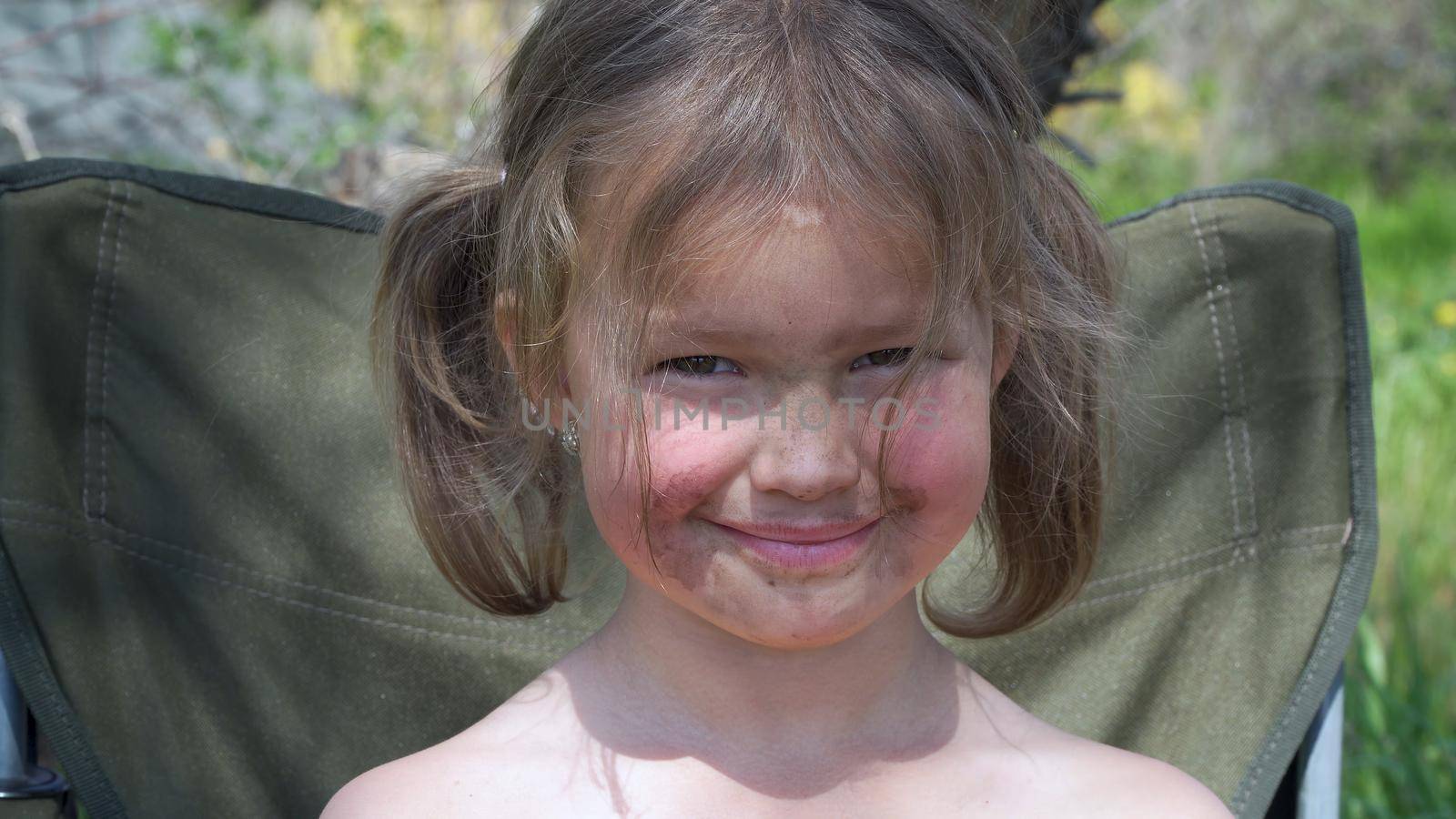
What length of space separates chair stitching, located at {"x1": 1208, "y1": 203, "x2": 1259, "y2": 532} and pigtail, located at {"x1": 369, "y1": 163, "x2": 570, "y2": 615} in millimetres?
771

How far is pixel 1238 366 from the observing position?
1619 millimetres

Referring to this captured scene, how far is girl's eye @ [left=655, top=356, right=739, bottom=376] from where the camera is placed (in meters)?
1.07

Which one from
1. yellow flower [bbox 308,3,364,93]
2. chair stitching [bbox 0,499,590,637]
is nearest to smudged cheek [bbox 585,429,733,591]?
chair stitching [bbox 0,499,590,637]

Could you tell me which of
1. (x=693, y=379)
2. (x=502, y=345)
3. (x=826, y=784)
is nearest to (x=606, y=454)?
(x=693, y=379)

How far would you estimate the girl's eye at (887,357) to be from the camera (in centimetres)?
108

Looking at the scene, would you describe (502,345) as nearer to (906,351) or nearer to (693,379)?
(693,379)

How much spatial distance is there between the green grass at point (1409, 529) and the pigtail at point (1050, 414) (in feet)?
0.37

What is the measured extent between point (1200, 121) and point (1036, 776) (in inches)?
218

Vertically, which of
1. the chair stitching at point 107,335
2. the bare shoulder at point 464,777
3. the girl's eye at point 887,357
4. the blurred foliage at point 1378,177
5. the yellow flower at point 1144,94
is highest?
the girl's eye at point 887,357

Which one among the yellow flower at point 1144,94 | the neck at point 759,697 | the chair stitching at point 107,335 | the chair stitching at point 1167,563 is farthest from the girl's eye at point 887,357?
the yellow flower at point 1144,94

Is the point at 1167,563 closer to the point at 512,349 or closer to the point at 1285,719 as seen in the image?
the point at 1285,719

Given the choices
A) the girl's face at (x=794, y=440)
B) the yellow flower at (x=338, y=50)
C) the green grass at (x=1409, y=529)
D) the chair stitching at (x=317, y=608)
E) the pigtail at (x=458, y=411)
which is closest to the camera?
the girl's face at (x=794, y=440)

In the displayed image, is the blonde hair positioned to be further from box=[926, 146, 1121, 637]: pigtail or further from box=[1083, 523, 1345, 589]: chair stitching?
box=[1083, 523, 1345, 589]: chair stitching

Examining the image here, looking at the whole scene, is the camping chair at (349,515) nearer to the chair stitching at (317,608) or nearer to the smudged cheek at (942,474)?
the chair stitching at (317,608)
